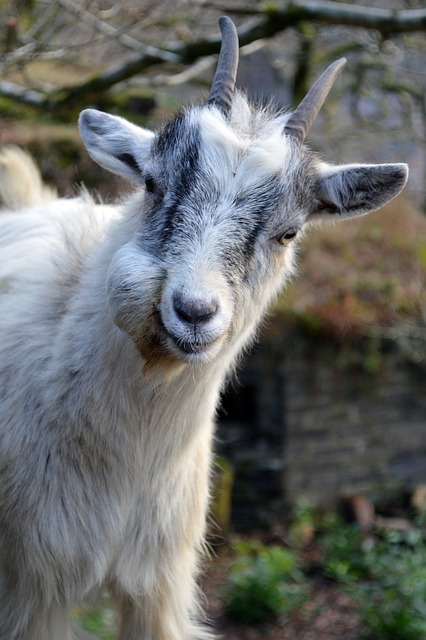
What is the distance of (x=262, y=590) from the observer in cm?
711

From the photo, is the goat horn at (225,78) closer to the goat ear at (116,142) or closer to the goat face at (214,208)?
the goat face at (214,208)

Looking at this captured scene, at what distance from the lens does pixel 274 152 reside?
3.12m

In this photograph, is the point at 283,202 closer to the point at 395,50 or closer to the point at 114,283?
the point at 114,283

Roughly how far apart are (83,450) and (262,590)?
163 inches

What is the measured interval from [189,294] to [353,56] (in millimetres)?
7982

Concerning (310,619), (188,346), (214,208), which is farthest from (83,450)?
(310,619)

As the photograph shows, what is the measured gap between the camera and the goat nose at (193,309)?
2701 mm

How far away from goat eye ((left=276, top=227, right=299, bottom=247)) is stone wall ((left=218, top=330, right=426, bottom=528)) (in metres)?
5.48

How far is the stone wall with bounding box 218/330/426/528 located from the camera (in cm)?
888

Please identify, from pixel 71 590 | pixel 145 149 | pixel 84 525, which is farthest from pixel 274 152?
pixel 71 590

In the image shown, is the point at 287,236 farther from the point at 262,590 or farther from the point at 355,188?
the point at 262,590

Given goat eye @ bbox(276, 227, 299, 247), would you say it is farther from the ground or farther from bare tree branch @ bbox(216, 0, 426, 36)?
the ground

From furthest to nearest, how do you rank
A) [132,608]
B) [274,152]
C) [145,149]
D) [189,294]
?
[132,608], [145,149], [274,152], [189,294]

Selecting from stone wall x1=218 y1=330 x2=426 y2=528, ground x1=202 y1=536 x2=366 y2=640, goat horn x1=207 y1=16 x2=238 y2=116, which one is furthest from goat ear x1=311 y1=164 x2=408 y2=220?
stone wall x1=218 y1=330 x2=426 y2=528
